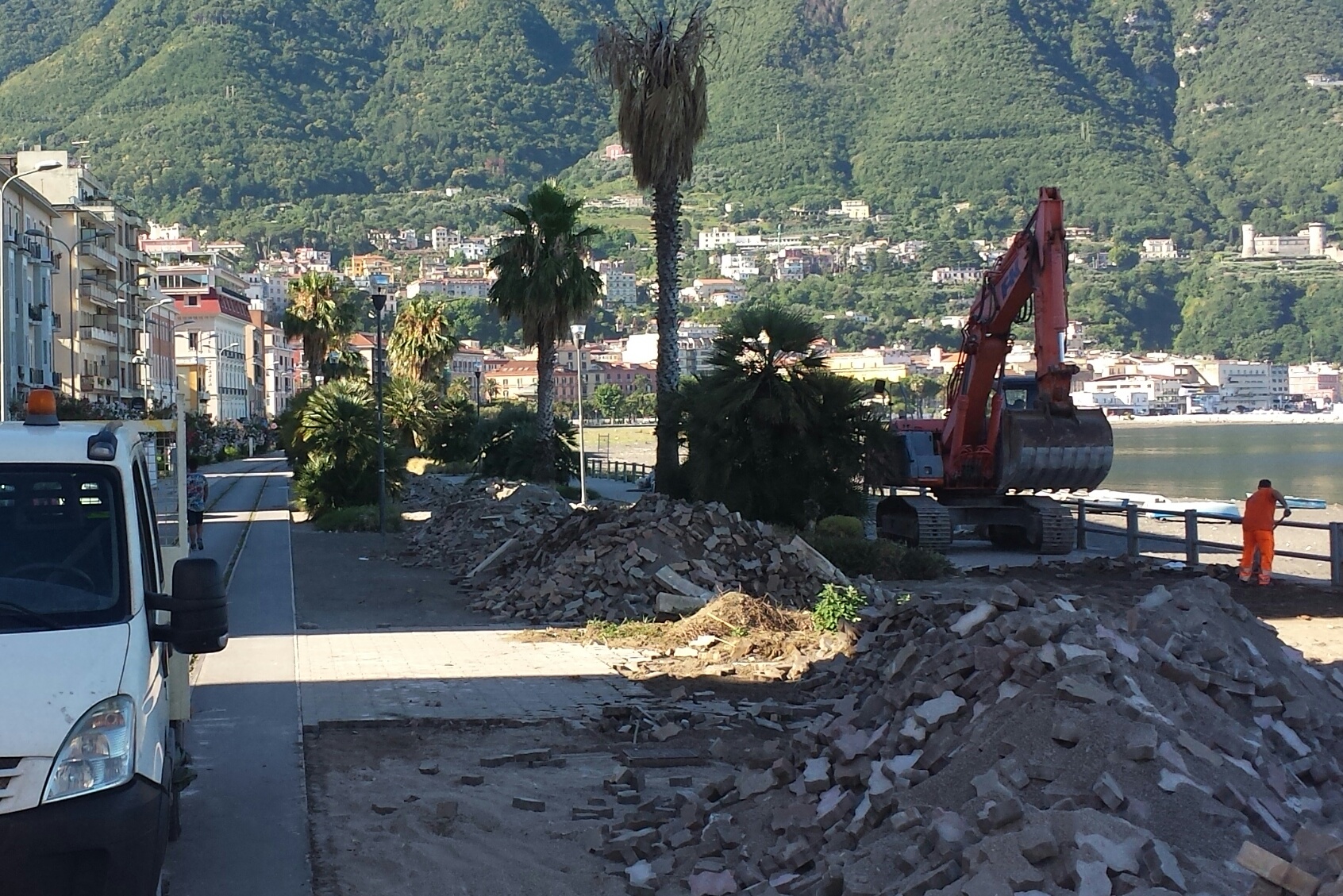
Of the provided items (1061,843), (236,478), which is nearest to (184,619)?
(1061,843)

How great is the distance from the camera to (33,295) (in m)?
63.1

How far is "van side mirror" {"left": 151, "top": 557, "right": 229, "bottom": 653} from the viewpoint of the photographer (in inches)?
244

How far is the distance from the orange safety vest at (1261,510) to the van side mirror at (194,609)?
644 inches

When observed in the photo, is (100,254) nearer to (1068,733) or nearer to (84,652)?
(84,652)

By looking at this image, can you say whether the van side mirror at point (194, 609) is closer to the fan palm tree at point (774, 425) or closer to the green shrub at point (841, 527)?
the fan palm tree at point (774, 425)

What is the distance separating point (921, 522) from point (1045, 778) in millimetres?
19706

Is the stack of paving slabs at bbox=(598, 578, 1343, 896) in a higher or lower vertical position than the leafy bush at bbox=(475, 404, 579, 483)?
higher

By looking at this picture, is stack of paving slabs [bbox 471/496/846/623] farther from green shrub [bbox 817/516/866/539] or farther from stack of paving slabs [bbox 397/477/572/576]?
green shrub [bbox 817/516/866/539]

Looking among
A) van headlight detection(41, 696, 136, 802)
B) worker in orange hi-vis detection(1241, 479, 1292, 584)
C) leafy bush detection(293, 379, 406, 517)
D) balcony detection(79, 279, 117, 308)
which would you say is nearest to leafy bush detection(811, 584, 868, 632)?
worker in orange hi-vis detection(1241, 479, 1292, 584)

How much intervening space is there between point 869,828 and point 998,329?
2077cm

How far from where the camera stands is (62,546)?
20.6 ft

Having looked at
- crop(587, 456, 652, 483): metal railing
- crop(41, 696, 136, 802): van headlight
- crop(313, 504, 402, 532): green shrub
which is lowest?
crop(587, 456, 652, 483): metal railing

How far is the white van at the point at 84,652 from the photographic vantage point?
17.7 ft

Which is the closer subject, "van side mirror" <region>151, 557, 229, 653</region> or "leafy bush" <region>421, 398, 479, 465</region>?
"van side mirror" <region>151, 557, 229, 653</region>
